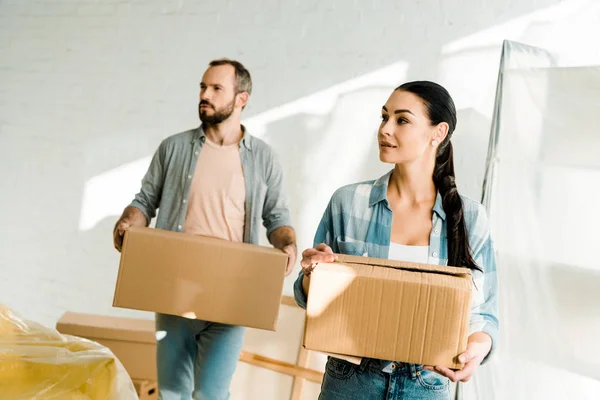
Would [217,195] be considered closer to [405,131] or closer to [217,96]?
[217,96]

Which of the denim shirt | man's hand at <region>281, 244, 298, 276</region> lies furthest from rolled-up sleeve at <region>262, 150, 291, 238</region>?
man's hand at <region>281, 244, 298, 276</region>

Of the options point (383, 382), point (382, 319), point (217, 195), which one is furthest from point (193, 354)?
point (382, 319)

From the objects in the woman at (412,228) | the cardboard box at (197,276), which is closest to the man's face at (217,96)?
the cardboard box at (197,276)

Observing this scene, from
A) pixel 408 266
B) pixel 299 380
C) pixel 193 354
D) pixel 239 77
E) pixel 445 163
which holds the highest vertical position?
pixel 239 77

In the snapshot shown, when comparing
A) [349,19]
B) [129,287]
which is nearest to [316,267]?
[129,287]

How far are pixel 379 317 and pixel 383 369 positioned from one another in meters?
0.18

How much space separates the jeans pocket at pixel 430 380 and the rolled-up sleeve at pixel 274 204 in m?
1.02

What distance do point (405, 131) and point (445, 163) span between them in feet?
0.43

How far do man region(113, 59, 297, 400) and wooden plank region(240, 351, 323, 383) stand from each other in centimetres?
46

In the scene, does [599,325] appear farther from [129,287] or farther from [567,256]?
[129,287]

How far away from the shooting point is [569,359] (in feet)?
6.15

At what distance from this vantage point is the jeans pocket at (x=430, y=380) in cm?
124

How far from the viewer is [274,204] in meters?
2.23

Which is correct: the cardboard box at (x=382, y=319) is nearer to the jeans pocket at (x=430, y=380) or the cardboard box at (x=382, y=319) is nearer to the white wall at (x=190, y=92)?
the jeans pocket at (x=430, y=380)
